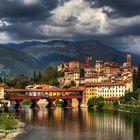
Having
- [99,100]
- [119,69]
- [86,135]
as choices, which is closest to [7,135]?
[86,135]

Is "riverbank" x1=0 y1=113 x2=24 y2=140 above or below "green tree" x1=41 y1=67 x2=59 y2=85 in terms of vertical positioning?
below

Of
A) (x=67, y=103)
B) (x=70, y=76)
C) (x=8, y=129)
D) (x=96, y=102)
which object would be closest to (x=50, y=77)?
(x=70, y=76)

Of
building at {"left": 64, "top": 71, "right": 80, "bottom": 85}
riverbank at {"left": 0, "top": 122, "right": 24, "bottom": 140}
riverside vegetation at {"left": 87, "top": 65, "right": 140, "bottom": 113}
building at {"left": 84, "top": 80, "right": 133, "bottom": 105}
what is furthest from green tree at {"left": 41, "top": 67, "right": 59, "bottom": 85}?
riverbank at {"left": 0, "top": 122, "right": 24, "bottom": 140}

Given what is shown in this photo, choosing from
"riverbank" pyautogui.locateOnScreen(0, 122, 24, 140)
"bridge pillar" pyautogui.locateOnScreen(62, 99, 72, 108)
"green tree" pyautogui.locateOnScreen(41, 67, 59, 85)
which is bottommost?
"bridge pillar" pyautogui.locateOnScreen(62, 99, 72, 108)

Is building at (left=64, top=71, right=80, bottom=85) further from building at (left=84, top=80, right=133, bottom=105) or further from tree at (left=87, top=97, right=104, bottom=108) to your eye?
tree at (left=87, top=97, right=104, bottom=108)

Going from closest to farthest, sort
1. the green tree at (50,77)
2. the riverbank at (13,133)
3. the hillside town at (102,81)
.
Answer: the riverbank at (13,133) → the hillside town at (102,81) → the green tree at (50,77)

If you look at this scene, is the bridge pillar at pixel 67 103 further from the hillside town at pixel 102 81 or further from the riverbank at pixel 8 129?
the riverbank at pixel 8 129

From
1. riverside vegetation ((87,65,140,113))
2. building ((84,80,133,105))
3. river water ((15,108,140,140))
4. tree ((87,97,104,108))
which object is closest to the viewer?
river water ((15,108,140,140))

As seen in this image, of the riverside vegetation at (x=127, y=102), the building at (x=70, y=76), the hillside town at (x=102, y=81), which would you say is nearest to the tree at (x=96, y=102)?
the riverside vegetation at (x=127, y=102)

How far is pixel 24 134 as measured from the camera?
65.9 meters

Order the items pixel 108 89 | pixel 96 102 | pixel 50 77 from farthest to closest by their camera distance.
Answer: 1. pixel 50 77
2. pixel 108 89
3. pixel 96 102

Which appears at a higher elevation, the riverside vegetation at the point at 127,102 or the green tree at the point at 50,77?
the green tree at the point at 50,77

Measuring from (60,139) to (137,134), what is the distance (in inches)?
429

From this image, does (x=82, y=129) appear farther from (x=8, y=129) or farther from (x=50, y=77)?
(x=50, y=77)
